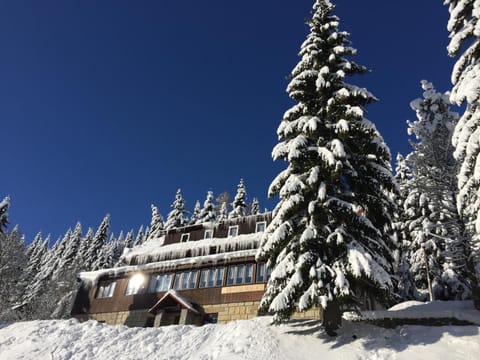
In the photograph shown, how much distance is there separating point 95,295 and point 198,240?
10806 mm

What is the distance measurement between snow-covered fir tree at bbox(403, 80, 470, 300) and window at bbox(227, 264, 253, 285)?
1266 centimetres

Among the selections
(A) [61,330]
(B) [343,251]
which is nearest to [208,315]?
(A) [61,330]

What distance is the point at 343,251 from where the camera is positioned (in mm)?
13820

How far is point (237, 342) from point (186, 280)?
1584 centimetres

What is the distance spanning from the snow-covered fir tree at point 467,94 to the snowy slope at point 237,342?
4.41m

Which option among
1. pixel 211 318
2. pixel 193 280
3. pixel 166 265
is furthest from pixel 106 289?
pixel 211 318

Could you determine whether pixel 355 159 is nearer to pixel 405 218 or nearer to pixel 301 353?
pixel 301 353

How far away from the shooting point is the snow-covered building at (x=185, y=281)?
2609 cm

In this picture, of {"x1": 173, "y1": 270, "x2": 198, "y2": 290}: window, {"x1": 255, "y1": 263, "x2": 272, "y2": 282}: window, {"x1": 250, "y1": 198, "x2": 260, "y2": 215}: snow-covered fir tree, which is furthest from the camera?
{"x1": 250, "y1": 198, "x2": 260, "y2": 215}: snow-covered fir tree

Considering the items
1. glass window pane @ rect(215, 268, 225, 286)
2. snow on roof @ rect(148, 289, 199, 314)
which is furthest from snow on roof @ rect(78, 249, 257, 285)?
snow on roof @ rect(148, 289, 199, 314)

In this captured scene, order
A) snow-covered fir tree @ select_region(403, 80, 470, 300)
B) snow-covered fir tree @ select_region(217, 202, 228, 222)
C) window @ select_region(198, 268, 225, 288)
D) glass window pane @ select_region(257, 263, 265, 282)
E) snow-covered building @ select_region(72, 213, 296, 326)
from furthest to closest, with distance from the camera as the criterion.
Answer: snow-covered fir tree @ select_region(217, 202, 228, 222) → window @ select_region(198, 268, 225, 288) → snow-covered building @ select_region(72, 213, 296, 326) → glass window pane @ select_region(257, 263, 265, 282) → snow-covered fir tree @ select_region(403, 80, 470, 300)

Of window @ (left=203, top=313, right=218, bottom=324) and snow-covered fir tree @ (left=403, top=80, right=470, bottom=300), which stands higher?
snow-covered fir tree @ (left=403, top=80, right=470, bottom=300)

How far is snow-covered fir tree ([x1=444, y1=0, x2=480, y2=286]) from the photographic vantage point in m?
11.3

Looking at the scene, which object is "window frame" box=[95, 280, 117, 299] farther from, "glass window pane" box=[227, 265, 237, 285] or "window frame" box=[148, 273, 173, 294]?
"glass window pane" box=[227, 265, 237, 285]
